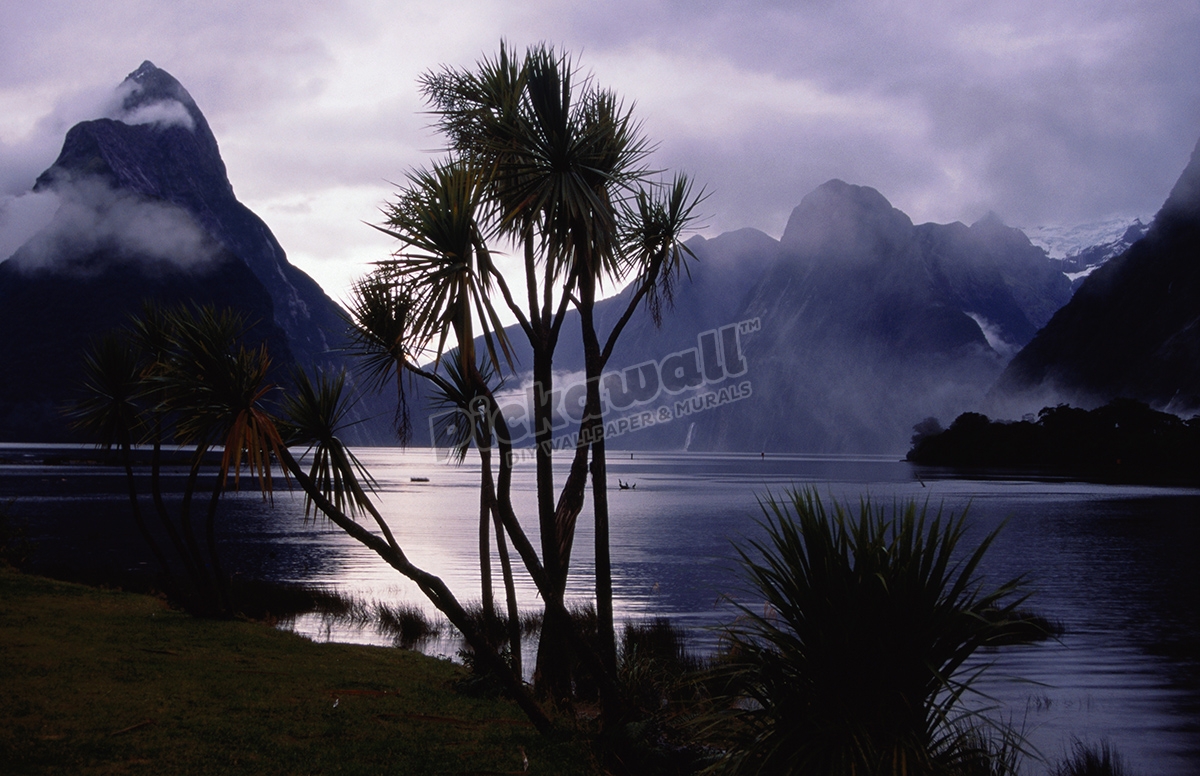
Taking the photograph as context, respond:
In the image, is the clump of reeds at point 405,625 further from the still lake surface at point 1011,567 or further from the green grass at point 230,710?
the green grass at point 230,710

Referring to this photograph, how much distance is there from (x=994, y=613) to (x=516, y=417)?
5.84 meters

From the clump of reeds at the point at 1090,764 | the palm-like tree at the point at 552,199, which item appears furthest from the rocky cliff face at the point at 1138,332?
the palm-like tree at the point at 552,199

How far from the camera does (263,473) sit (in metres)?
8.29

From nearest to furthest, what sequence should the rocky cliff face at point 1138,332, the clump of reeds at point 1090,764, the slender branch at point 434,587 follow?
the slender branch at point 434,587 → the clump of reeds at point 1090,764 → the rocky cliff face at point 1138,332

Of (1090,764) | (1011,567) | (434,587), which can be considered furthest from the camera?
(1011,567)

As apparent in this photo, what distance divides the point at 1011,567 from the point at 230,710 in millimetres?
32711

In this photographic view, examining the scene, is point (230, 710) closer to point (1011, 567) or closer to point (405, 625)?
point (405, 625)

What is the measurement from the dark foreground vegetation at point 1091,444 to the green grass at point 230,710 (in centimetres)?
10565

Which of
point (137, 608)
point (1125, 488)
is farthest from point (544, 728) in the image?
point (1125, 488)

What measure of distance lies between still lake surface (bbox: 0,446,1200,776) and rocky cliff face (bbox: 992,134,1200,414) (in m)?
66.8

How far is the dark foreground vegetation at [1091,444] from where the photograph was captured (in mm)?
105875

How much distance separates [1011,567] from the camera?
3481 cm

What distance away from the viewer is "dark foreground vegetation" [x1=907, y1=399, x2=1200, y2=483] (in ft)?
347

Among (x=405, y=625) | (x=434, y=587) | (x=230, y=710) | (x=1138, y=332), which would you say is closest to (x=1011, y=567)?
(x=405, y=625)
